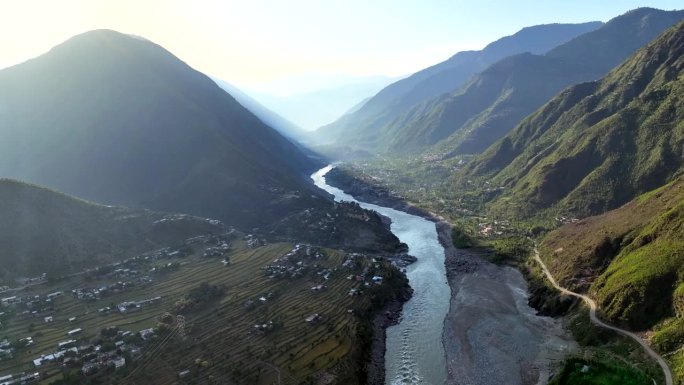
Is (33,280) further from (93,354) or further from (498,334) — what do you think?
(498,334)

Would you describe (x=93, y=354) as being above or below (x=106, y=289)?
below

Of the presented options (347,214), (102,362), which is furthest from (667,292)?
(347,214)

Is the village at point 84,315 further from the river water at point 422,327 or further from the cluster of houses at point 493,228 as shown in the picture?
the cluster of houses at point 493,228

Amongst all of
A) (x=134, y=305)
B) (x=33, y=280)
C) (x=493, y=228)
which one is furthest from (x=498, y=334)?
(x=33, y=280)

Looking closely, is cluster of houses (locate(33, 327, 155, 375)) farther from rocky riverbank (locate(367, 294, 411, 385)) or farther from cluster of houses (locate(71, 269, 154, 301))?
rocky riverbank (locate(367, 294, 411, 385))

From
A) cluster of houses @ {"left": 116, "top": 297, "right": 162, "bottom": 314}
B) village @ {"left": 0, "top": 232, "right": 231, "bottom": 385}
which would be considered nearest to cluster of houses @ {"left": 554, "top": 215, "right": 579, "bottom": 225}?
village @ {"left": 0, "top": 232, "right": 231, "bottom": 385}

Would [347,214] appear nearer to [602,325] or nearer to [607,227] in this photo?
[607,227]
